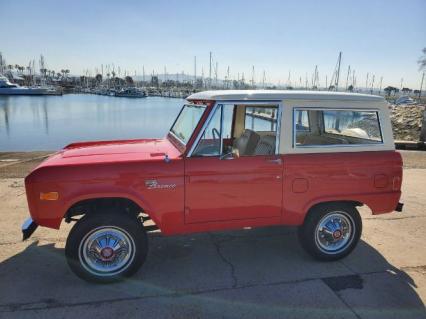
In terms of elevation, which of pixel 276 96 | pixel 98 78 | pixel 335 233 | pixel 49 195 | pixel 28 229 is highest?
pixel 98 78

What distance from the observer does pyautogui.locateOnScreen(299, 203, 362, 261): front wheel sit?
433cm

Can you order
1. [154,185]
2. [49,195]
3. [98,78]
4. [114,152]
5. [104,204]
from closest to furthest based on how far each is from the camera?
[49,195], [154,185], [104,204], [114,152], [98,78]

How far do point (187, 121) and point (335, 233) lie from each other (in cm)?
233

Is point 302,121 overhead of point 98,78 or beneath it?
beneath

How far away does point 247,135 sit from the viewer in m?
4.55

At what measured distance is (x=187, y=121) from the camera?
14.9 feet

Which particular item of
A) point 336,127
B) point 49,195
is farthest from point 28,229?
point 336,127

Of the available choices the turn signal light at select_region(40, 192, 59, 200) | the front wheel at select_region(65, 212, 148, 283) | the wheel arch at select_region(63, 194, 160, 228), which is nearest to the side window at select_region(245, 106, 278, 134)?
the wheel arch at select_region(63, 194, 160, 228)

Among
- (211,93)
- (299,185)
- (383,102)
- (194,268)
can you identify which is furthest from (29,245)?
(383,102)

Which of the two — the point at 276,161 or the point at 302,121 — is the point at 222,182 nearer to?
the point at 276,161

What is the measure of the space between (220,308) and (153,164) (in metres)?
1.57

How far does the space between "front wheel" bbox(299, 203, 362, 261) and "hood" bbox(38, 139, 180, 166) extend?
1.84 metres

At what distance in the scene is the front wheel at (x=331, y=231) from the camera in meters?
4.33

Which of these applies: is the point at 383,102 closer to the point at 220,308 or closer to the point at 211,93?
the point at 211,93
